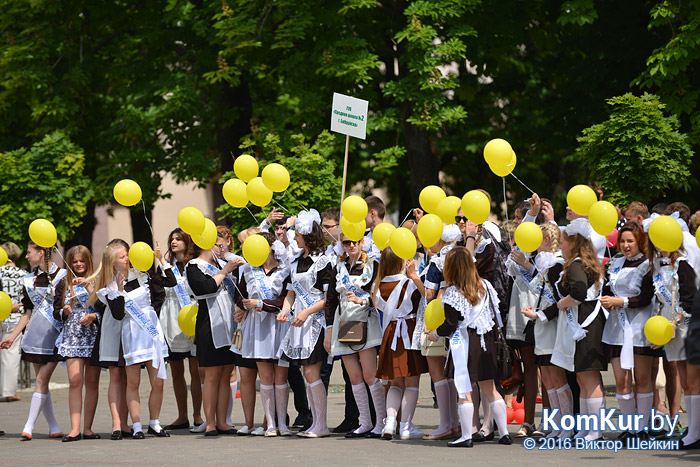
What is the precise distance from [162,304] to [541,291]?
3933 mm

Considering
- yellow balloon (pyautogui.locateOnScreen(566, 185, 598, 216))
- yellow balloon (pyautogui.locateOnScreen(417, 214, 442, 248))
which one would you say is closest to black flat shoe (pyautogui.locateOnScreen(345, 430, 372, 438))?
yellow balloon (pyautogui.locateOnScreen(417, 214, 442, 248))

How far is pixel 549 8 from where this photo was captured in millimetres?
19188

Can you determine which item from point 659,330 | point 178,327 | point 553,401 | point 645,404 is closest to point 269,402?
point 178,327

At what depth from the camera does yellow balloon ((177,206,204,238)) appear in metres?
9.91

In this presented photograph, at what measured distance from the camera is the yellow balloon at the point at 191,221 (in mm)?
9906

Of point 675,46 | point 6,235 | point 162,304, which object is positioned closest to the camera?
point 162,304

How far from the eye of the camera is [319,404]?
393 inches

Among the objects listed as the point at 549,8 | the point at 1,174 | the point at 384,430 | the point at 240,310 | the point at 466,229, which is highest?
the point at 549,8

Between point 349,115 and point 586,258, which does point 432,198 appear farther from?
point 586,258

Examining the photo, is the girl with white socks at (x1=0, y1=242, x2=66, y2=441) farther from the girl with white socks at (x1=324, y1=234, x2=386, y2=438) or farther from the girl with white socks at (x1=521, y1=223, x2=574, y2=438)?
the girl with white socks at (x1=521, y1=223, x2=574, y2=438)

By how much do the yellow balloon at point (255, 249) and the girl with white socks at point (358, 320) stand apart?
2.30 ft

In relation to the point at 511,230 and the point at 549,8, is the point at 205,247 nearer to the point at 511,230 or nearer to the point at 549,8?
the point at 511,230

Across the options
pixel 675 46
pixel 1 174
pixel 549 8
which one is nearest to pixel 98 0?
pixel 1 174

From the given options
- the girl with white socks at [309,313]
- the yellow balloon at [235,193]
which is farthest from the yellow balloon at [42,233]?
the girl with white socks at [309,313]
